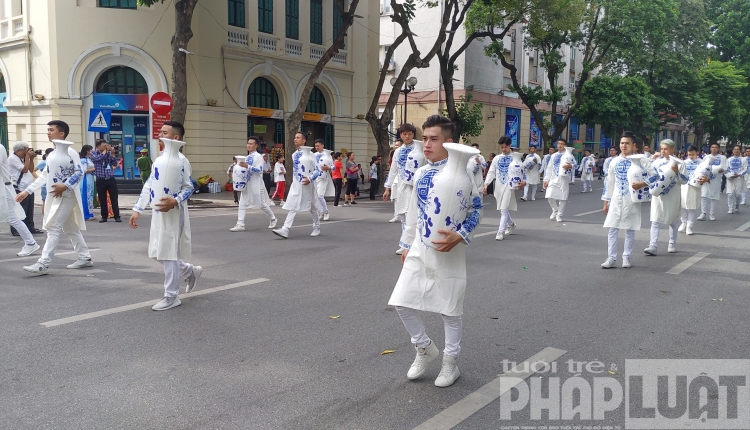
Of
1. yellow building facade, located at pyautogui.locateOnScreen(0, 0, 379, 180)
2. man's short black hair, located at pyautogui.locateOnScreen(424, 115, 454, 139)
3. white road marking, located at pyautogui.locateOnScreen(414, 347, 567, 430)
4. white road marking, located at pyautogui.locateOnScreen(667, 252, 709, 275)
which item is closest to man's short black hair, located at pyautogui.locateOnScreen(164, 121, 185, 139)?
man's short black hair, located at pyautogui.locateOnScreen(424, 115, 454, 139)

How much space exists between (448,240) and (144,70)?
2014 cm

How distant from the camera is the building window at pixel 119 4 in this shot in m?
21.1

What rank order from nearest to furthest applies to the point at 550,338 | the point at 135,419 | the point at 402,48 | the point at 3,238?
the point at 135,419 → the point at 550,338 → the point at 3,238 → the point at 402,48

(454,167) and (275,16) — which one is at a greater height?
(275,16)

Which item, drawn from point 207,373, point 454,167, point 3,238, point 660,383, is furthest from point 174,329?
point 3,238

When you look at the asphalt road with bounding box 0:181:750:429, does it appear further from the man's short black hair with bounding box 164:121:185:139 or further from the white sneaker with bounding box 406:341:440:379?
the man's short black hair with bounding box 164:121:185:139

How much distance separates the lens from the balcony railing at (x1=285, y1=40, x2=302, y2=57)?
2536 cm

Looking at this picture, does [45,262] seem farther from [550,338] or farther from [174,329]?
[550,338]

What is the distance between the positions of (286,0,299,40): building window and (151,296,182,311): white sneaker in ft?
68.4

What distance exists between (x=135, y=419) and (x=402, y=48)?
3310cm

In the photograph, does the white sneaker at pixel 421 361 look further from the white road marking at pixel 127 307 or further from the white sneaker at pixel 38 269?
the white sneaker at pixel 38 269

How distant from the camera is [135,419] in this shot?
377 centimetres

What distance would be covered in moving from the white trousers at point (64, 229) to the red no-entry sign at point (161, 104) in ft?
31.3

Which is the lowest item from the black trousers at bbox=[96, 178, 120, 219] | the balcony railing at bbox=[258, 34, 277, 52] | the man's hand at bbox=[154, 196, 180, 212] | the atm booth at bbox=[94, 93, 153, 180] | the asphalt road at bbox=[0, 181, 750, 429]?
the asphalt road at bbox=[0, 181, 750, 429]
